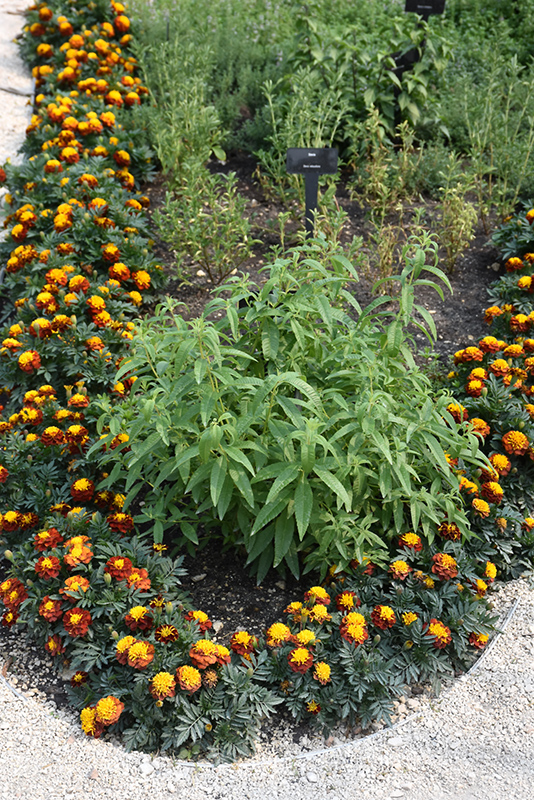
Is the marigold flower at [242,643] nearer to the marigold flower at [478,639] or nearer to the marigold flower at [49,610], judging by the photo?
the marigold flower at [49,610]

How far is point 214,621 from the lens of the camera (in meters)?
2.83

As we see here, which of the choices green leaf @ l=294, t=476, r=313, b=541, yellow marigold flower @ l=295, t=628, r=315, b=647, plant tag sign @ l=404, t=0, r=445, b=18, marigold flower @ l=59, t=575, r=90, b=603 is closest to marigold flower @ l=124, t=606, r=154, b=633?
marigold flower @ l=59, t=575, r=90, b=603

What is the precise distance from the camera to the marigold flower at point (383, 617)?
2.63 meters

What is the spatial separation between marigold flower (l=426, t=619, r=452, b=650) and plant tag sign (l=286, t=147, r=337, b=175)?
2534 millimetres

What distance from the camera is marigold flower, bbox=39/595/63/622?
264cm

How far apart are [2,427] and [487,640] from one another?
2.30 m

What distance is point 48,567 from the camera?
274 centimetres

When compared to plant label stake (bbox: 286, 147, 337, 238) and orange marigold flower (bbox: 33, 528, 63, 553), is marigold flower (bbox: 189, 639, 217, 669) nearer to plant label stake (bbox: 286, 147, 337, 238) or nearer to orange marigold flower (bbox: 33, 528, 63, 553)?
orange marigold flower (bbox: 33, 528, 63, 553)

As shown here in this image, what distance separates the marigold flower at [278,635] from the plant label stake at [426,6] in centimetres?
456

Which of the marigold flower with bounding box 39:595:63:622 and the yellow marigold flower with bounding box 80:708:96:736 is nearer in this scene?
the yellow marigold flower with bounding box 80:708:96:736

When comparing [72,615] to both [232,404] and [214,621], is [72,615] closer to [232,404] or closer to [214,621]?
[214,621]

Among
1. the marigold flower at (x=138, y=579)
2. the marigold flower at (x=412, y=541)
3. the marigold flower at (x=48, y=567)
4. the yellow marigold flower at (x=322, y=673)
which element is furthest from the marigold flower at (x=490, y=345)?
the marigold flower at (x=48, y=567)

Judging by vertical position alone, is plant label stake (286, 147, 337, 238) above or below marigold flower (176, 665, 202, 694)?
above

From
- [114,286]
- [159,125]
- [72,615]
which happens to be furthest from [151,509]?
[159,125]
